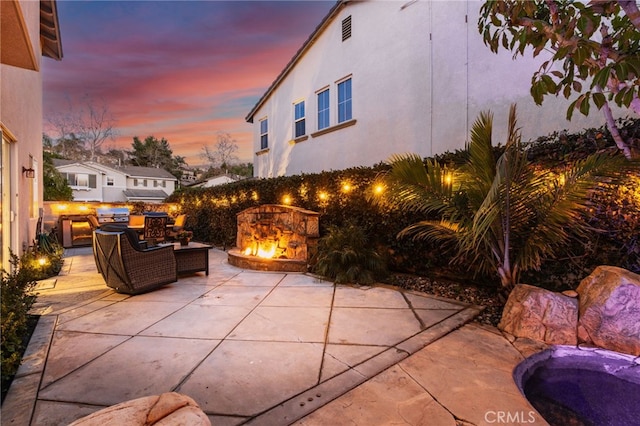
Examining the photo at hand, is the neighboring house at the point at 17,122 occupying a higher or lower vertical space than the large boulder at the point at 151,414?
higher

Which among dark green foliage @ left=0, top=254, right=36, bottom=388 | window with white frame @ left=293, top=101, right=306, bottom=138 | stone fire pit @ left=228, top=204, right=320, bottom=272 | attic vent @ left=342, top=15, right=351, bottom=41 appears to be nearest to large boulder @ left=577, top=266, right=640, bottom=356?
stone fire pit @ left=228, top=204, right=320, bottom=272

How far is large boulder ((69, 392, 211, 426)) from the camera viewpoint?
1.20 m

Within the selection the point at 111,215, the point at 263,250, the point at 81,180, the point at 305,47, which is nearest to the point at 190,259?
the point at 263,250

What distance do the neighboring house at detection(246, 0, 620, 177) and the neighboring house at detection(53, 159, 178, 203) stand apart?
1780 cm

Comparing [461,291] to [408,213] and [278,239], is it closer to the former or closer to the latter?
[408,213]

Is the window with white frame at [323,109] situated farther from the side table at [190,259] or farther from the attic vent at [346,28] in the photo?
the side table at [190,259]

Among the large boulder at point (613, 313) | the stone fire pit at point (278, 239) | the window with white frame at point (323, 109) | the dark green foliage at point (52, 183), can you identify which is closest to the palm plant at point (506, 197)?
the large boulder at point (613, 313)

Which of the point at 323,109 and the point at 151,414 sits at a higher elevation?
the point at 323,109

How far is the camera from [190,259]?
5.73 metres

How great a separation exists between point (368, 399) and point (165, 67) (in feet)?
44.0

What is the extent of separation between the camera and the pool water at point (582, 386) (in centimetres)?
216

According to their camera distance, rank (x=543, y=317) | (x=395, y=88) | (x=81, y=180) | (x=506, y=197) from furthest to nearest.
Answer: (x=81, y=180) → (x=395, y=88) → (x=506, y=197) → (x=543, y=317)

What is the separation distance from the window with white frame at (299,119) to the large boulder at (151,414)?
32.8 feet

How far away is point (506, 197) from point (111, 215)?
43.8 feet
